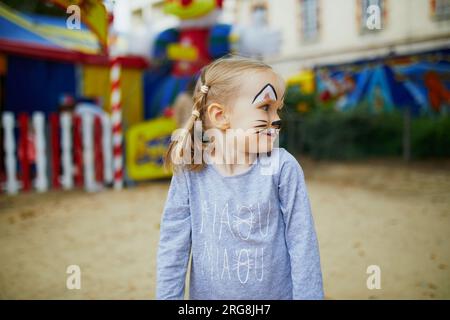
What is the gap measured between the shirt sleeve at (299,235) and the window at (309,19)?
38.2 ft

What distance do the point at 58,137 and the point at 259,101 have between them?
17.6ft

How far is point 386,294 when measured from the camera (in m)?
2.46

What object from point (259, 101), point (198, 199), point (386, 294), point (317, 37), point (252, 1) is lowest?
point (386, 294)

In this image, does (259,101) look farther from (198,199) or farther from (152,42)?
(152,42)

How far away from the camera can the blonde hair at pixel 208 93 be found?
1.27m

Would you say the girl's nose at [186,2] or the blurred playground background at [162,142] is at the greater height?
the girl's nose at [186,2]

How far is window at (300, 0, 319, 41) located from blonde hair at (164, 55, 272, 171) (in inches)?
450

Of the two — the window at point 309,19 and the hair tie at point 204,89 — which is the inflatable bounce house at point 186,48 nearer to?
the hair tie at point 204,89

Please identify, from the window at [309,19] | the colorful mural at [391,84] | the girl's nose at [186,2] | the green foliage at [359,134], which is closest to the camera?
the girl's nose at [186,2]

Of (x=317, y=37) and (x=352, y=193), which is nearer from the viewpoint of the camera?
(x=352, y=193)

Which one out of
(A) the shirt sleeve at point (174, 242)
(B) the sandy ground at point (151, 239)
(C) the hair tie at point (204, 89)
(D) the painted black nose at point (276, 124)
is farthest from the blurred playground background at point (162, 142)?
(A) the shirt sleeve at point (174, 242)

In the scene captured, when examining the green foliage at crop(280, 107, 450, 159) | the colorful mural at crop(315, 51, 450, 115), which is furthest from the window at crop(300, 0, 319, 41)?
the green foliage at crop(280, 107, 450, 159)

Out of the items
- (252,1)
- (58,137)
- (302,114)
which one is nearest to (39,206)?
(58,137)

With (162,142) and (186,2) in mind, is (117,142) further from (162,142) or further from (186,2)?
(186,2)
